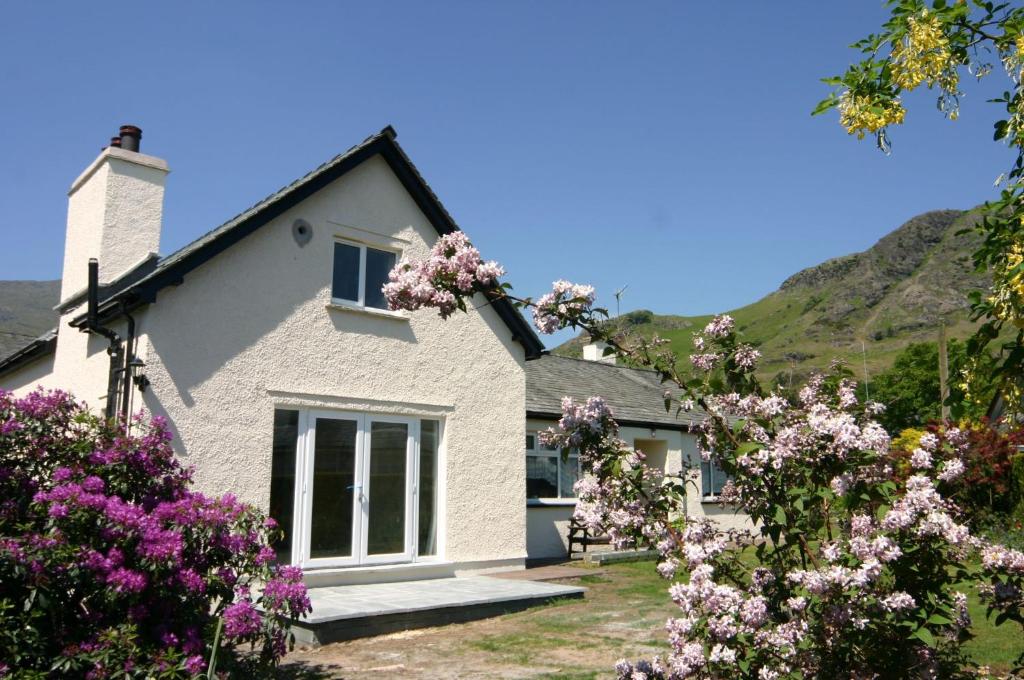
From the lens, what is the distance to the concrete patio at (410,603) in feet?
29.4

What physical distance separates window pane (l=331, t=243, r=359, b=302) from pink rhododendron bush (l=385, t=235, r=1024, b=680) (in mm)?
8333

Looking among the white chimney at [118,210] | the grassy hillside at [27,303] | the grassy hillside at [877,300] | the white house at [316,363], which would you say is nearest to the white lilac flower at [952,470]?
the white house at [316,363]

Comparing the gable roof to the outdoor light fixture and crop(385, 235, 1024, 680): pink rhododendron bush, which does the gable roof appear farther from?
crop(385, 235, 1024, 680): pink rhododendron bush

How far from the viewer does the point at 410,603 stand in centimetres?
999

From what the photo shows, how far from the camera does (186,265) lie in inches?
408

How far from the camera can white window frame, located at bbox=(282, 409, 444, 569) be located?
1120cm

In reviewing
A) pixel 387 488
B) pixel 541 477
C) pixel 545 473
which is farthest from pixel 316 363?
pixel 545 473

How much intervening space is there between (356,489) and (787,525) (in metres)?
9.02

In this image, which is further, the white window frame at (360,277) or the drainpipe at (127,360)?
the white window frame at (360,277)

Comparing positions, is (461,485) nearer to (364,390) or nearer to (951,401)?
(364,390)

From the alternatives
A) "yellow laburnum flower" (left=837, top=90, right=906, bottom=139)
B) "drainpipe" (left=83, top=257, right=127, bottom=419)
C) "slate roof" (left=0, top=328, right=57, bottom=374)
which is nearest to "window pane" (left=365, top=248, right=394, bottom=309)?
"drainpipe" (left=83, top=257, right=127, bottom=419)

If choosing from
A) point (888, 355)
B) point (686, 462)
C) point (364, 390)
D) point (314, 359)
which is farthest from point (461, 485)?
point (888, 355)

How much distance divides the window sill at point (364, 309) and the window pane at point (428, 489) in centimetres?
188

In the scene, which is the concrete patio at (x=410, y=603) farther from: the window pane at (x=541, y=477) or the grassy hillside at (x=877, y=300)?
the grassy hillside at (x=877, y=300)
